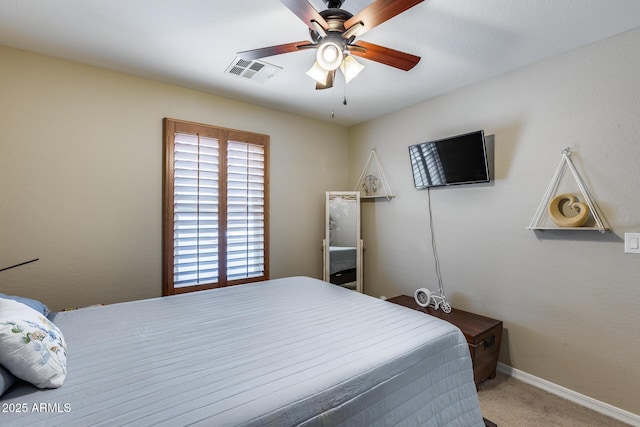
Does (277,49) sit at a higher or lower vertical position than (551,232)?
higher

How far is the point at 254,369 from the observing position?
120cm

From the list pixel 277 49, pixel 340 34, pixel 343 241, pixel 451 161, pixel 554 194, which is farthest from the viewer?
pixel 343 241

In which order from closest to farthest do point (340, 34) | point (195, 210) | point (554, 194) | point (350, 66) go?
point (340, 34) < point (350, 66) < point (554, 194) < point (195, 210)

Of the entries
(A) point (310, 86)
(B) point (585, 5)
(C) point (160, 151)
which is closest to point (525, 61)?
(B) point (585, 5)

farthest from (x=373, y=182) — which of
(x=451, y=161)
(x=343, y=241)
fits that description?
(x=451, y=161)

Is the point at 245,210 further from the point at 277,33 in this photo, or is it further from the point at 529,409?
the point at 529,409

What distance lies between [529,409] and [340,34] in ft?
9.14

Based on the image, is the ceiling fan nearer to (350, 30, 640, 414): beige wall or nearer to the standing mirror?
(350, 30, 640, 414): beige wall

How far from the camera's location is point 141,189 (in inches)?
105

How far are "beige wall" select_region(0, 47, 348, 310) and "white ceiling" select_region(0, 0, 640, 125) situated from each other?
0.74ft

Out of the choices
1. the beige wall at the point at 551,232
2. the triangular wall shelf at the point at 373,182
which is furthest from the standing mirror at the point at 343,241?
the beige wall at the point at 551,232

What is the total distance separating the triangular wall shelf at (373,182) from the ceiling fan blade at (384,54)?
197cm

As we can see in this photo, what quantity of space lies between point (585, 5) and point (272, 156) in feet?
9.29

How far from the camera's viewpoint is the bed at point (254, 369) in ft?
3.18
